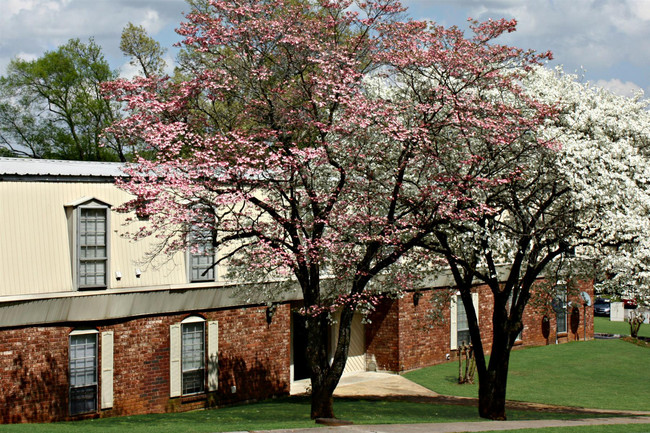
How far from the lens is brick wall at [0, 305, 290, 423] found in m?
17.1

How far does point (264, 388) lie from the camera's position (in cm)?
2298

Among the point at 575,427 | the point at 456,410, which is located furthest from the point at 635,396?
the point at 575,427

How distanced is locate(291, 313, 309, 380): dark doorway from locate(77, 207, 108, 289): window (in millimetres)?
8493

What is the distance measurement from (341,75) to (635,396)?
51.3 ft

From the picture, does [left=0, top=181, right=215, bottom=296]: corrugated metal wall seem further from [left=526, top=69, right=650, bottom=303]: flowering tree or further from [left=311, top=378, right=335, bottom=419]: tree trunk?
[left=526, top=69, right=650, bottom=303]: flowering tree

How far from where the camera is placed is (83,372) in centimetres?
1839

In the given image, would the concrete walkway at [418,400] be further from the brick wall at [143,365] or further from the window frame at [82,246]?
the window frame at [82,246]

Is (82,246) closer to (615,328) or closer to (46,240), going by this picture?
(46,240)

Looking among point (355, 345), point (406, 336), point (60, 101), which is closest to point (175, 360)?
point (355, 345)

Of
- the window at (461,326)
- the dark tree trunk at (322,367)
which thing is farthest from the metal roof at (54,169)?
the window at (461,326)

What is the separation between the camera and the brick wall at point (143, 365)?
17.1 metres

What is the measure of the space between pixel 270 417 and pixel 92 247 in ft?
19.8

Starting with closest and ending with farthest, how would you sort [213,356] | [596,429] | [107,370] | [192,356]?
[596,429], [107,370], [192,356], [213,356]

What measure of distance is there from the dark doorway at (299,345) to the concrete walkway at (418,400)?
405 millimetres
